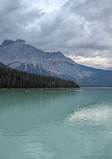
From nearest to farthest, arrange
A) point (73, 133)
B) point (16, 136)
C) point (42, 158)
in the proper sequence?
point (42, 158), point (16, 136), point (73, 133)

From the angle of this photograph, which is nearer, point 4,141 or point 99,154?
A: point 99,154

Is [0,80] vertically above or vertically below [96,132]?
above

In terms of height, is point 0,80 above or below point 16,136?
above

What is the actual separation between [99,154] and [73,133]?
10.3 m

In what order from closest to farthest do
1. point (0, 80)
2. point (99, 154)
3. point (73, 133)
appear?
point (99, 154), point (73, 133), point (0, 80)

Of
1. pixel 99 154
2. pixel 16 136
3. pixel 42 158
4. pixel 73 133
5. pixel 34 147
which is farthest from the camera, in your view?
pixel 73 133

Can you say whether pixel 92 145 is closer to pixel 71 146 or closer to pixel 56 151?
pixel 71 146

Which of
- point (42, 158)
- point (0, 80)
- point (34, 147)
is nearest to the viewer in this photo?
point (42, 158)

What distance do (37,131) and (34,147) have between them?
9186 millimetres

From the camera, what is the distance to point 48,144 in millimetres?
28109

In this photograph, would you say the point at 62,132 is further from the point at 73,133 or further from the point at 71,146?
the point at 71,146

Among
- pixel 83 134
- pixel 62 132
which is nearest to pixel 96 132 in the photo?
pixel 83 134

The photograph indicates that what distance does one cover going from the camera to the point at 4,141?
29.0 metres

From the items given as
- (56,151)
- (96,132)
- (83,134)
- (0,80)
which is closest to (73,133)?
(83,134)
